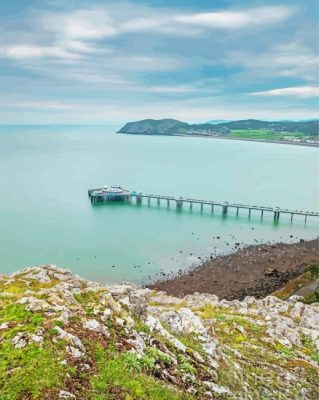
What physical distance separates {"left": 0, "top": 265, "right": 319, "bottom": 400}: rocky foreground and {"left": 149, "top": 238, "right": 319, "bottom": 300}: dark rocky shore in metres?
23.5

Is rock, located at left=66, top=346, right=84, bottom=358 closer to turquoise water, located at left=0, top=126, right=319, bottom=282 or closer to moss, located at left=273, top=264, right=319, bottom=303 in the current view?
moss, located at left=273, top=264, right=319, bottom=303

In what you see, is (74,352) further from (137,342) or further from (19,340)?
(137,342)

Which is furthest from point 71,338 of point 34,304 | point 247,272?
point 247,272

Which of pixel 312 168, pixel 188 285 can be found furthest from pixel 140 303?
pixel 312 168

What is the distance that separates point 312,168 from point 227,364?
459 ft

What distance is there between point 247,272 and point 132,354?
36.2 m

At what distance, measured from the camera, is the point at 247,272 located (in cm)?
4238

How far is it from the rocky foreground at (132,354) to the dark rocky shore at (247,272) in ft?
77.0

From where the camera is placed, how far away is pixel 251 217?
220ft

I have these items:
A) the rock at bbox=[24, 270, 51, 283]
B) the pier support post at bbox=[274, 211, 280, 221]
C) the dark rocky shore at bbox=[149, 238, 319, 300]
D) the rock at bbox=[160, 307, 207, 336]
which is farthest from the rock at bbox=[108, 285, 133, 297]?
the pier support post at bbox=[274, 211, 280, 221]

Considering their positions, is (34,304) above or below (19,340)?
above

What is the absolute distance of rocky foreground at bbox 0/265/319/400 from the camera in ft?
23.3

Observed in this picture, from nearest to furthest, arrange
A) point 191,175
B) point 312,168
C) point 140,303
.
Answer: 1. point 140,303
2. point 191,175
3. point 312,168

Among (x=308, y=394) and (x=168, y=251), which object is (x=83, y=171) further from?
(x=308, y=394)
